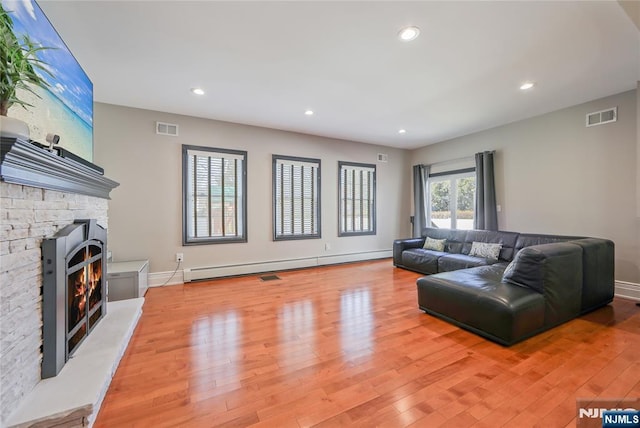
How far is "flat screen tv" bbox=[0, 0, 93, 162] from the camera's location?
1482 mm

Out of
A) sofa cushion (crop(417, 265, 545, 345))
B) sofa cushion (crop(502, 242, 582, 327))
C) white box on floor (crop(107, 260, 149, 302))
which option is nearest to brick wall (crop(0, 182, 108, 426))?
white box on floor (crop(107, 260, 149, 302))

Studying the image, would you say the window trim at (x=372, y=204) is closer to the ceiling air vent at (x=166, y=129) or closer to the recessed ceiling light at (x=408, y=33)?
the ceiling air vent at (x=166, y=129)

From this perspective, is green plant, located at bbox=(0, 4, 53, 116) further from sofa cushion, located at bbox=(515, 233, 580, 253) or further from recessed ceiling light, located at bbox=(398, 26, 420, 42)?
sofa cushion, located at bbox=(515, 233, 580, 253)

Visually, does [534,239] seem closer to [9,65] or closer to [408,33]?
[408,33]

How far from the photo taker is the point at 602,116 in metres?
3.57

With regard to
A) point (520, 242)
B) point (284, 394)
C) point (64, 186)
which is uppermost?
point (64, 186)

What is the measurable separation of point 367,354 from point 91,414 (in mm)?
1769

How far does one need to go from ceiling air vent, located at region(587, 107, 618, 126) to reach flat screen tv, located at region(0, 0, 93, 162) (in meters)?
5.90

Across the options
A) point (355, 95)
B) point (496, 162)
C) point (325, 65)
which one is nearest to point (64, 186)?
point (325, 65)

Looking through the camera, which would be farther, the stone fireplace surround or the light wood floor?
the light wood floor

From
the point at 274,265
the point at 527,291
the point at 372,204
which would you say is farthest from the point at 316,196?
the point at 527,291

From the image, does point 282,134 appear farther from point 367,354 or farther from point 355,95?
point 367,354

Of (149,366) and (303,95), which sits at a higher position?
(303,95)

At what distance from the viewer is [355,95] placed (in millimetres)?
3488
